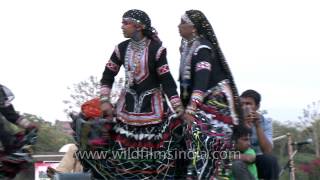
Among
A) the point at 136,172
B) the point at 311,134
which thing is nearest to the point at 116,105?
the point at 136,172

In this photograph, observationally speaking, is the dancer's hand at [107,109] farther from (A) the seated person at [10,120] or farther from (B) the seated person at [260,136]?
(B) the seated person at [260,136]

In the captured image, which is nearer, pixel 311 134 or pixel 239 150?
pixel 239 150

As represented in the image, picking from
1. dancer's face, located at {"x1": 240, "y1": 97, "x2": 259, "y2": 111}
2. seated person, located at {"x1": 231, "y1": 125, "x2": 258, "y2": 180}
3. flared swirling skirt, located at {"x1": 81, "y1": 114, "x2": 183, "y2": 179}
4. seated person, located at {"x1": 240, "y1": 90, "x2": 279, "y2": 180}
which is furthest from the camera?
dancer's face, located at {"x1": 240, "y1": 97, "x2": 259, "y2": 111}

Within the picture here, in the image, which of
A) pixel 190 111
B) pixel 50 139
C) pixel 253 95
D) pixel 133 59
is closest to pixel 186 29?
pixel 133 59

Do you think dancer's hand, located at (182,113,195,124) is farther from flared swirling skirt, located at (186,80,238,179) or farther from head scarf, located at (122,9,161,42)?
head scarf, located at (122,9,161,42)

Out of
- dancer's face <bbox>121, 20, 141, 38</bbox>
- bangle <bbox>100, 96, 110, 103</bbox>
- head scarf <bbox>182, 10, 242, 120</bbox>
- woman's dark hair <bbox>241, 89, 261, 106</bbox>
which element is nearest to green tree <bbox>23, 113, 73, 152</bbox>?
woman's dark hair <bbox>241, 89, 261, 106</bbox>

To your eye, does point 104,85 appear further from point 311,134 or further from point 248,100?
point 311,134

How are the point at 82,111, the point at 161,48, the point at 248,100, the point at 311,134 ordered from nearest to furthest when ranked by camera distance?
the point at 82,111
the point at 161,48
the point at 248,100
the point at 311,134

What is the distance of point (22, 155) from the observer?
544 centimetres

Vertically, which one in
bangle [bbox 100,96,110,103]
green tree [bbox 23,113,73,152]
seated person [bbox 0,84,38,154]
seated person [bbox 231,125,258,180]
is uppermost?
bangle [bbox 100,96,110,103]

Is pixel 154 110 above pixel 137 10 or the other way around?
the other way around

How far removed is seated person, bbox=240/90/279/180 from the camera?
6078 mm

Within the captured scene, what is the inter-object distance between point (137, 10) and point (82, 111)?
100cm

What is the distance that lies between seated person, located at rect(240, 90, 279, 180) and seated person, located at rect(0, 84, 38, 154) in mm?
1854
